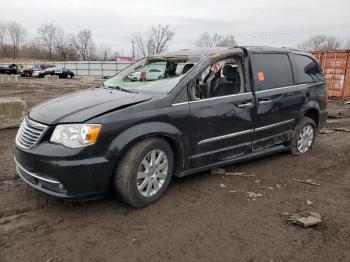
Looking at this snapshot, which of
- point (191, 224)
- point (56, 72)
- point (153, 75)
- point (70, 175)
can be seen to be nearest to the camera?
point (70, 175)

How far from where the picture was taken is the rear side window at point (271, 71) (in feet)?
16.2

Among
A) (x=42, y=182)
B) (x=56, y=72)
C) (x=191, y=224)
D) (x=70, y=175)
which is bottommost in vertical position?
(x=191, y=224)

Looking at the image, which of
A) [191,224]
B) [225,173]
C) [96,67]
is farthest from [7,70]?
[191,224]

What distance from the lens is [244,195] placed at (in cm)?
420

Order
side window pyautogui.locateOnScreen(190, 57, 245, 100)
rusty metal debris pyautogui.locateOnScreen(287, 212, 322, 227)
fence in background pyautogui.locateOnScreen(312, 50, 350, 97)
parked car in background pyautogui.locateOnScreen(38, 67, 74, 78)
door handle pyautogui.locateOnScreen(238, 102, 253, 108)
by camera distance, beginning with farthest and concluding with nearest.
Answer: parked car in background pyautogui.locateOnScreen(38, 67, 74, 78)
fence in background pyautogui.locateOnScreen(312, 50, 350, 97)
door handle pyautogui.locateOnScreen(238, 102, 253, 108)
side window pyautogui.locateOnScreen(190, 57, 245, 100)
rusty metal debris pyautogui.locateOnScreen(287, 212, 322, 227)

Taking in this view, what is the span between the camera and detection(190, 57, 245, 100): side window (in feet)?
14.0

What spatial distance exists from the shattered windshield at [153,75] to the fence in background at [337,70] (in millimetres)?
13132

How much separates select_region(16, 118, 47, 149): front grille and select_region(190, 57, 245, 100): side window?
173 cm

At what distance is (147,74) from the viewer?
466 cm

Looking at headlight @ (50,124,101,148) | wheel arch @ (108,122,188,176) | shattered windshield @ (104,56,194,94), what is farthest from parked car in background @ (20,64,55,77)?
headlight @ (50,124,101,148)

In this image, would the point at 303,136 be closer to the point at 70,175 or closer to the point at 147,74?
the point at 147,74

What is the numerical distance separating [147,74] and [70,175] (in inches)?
75.4

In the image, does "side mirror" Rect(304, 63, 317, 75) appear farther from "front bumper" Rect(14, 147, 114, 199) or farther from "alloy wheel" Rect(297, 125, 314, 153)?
"front bumper" Rect(14, 147, 114, 199)

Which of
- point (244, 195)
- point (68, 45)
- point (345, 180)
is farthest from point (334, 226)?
point (68, 45)
